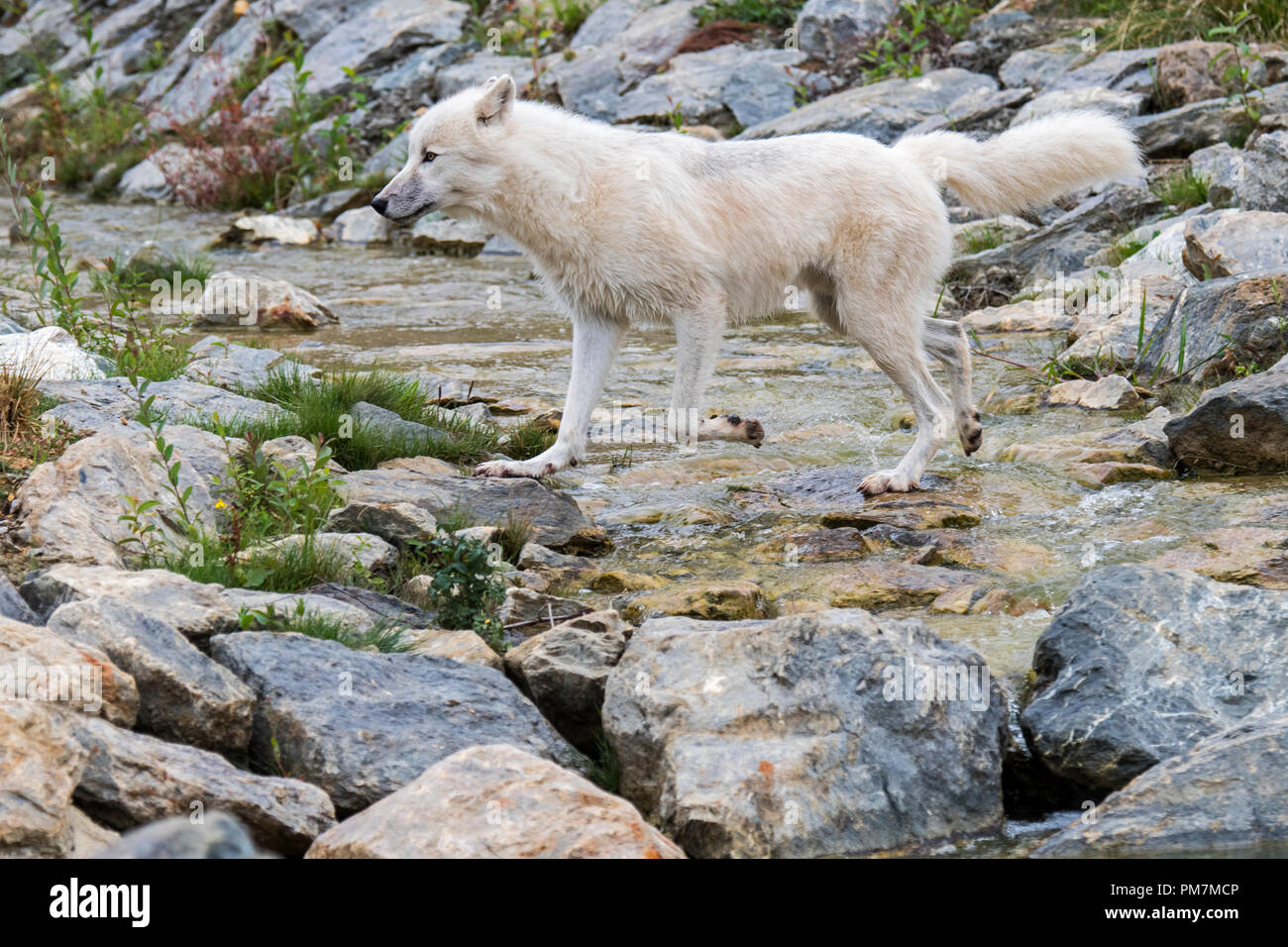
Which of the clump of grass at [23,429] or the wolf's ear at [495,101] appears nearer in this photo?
the clump of grass at [23,429]

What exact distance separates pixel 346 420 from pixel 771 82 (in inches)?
395

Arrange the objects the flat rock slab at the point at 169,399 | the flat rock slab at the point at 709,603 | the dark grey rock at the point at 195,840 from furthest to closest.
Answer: the flat rock slab at the point at 169,399, the flat rock slab at the point at 709,603, the dark grey rock at the point at 195,840

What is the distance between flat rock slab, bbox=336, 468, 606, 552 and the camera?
507 centimetres

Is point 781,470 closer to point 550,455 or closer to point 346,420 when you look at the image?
point 550,455

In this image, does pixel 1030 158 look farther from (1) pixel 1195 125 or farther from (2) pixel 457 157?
(1) pixel 1195 125

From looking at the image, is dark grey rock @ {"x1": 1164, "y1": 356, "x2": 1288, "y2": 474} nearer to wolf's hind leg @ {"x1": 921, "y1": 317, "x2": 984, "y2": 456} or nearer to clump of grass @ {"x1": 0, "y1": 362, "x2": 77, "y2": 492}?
wolf's hind leg @ {"x1": 921, "y1": 317, "x2": 984, "y2": 456}

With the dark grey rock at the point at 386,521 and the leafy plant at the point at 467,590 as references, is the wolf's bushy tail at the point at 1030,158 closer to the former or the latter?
the dark grey rock at the point at 386,521

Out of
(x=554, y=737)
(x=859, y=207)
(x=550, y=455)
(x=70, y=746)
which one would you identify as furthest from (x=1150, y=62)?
(x=70, y=746)

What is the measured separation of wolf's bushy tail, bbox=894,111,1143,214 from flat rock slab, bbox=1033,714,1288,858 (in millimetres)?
3764

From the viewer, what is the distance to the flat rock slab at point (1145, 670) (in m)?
3.42

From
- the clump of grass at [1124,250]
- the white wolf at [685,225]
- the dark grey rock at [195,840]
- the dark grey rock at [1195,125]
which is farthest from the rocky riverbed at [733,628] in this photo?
the dark grey rock at [1195,125]

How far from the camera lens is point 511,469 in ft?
19.0

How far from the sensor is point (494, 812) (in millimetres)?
2816
